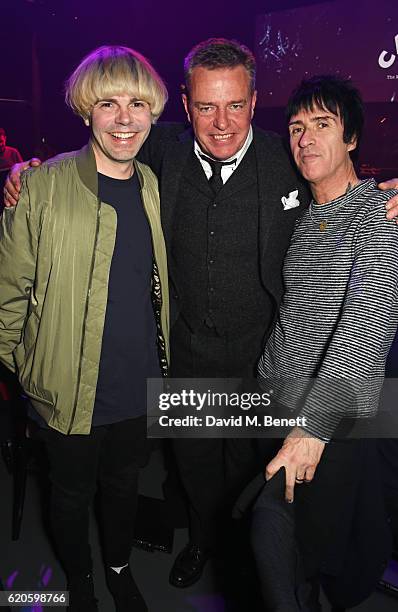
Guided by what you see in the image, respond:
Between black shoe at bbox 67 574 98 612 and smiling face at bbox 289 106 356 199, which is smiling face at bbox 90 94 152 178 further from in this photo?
black shoe at bbox 67 574 98 612

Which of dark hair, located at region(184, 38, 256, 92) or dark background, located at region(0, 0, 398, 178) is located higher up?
dark background, located at region(0, 0, 398, 178)

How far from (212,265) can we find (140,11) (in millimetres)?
5056

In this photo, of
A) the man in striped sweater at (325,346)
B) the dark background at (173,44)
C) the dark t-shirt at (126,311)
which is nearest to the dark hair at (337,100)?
the man in striped sweater at (325,346)

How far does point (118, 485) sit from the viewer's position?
5.93 ft

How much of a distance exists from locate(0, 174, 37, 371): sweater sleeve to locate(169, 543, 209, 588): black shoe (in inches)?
48.4

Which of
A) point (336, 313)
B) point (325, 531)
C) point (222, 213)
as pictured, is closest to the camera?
point (325, 531)

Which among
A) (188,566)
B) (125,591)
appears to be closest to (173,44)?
(188,566)

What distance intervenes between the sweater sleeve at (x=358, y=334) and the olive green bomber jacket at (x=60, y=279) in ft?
2.32

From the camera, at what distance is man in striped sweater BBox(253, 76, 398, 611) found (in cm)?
94

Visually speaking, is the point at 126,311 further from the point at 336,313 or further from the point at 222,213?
the point at 336,313

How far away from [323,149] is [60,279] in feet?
2.79

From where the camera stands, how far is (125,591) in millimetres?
1881

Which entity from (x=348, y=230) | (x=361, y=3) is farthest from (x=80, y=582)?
(x=361, y=3)

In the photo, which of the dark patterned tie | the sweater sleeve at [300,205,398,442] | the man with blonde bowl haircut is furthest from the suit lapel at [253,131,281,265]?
the sweater sleeve at [300,205,398,442]
